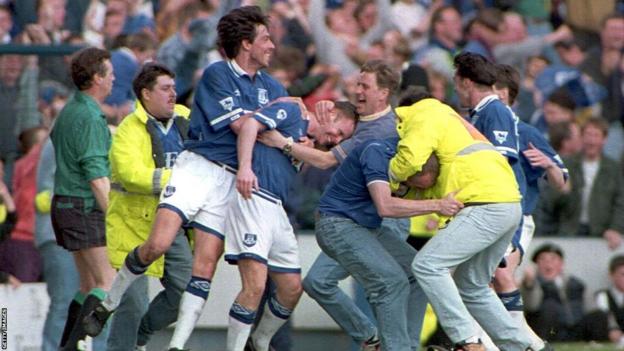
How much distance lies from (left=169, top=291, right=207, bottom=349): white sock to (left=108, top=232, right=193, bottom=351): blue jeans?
0.74 metres

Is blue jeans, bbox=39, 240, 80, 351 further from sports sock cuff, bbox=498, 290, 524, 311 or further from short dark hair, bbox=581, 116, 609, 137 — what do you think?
short dark hair, bbox=581, 116, 609, 137

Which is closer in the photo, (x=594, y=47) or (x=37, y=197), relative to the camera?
(x=37, y=197)


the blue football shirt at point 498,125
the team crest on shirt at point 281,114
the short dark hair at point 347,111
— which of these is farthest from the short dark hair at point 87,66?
the blue football shirt at point 498,125

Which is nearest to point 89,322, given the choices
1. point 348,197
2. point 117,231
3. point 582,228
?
point 117,231

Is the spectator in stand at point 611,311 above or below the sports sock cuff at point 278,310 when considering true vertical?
below

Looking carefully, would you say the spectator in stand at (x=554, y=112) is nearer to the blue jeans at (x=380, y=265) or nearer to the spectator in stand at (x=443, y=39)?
the spectator in stand at (x=443, y=39)

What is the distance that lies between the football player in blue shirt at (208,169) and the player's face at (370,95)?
24.0 inches

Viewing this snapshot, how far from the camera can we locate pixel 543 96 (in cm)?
1700

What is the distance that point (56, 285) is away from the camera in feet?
42.7

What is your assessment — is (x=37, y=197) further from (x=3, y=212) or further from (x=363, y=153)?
(x=363, y=153)

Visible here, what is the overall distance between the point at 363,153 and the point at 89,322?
2136mm

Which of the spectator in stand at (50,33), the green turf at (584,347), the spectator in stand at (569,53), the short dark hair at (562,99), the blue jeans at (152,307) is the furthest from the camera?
the spectator in stand at (569,53)

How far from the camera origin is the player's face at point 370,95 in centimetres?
1141

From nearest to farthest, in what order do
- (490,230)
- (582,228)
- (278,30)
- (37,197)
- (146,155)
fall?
(490,230) → (146,155) → (37,197) → (582,228) → (278,30)
